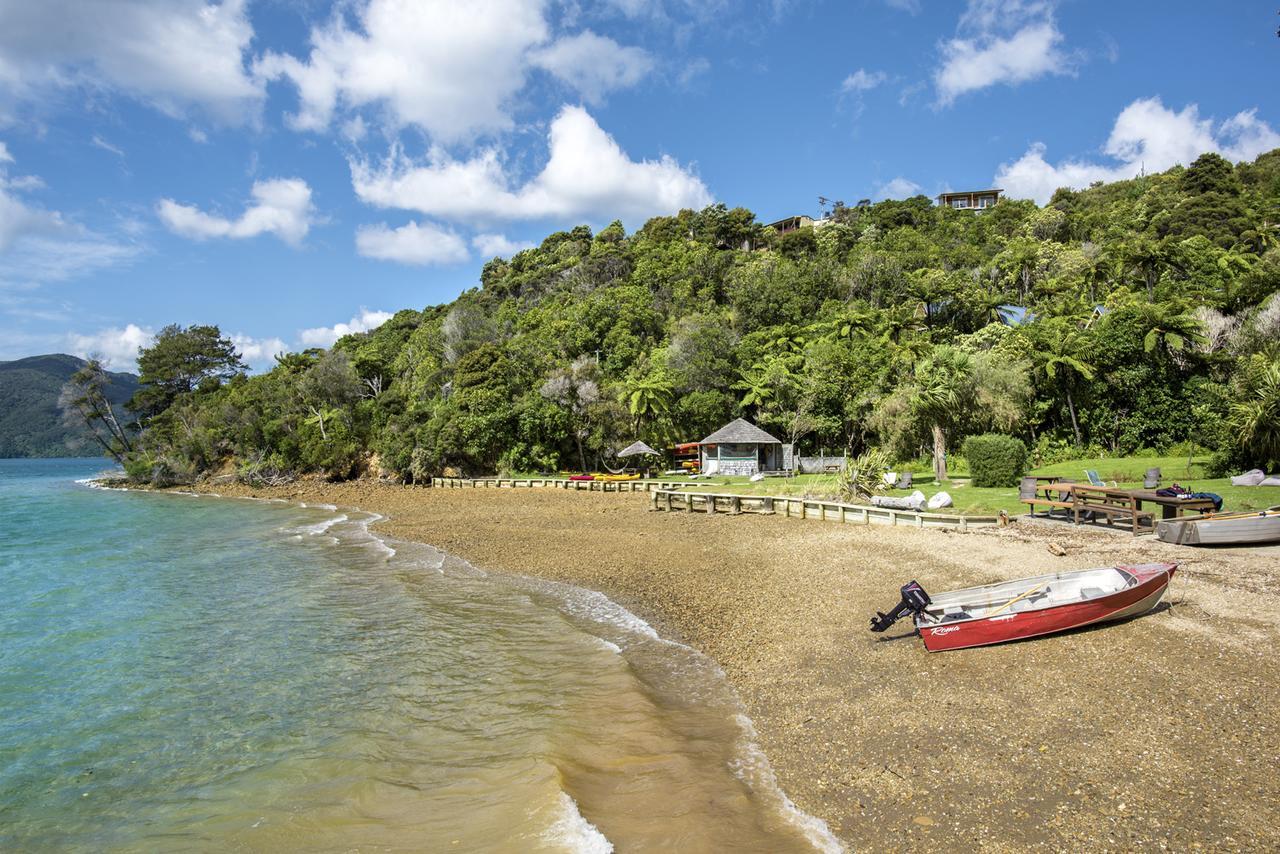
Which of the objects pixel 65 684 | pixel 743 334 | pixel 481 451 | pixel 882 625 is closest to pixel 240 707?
pixel 65 684

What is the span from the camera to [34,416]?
16688cm

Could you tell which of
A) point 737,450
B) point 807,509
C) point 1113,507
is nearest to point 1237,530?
point 1113,507

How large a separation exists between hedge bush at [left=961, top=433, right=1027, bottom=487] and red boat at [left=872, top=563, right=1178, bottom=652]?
15420mm

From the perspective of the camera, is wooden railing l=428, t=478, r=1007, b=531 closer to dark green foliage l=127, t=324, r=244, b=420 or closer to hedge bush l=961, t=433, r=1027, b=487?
hedge bush l=961, t=433, r=1027, b=487

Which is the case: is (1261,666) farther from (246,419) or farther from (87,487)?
(87,487)

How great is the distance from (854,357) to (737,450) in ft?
32.6

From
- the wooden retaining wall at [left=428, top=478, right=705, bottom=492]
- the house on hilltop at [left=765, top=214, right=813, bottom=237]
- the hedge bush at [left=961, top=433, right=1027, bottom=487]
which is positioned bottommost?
the wooden retaining wall at [left=428, top=478, right=705, bottom=492]

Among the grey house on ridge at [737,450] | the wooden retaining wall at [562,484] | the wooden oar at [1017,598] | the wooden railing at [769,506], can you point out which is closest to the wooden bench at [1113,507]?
the wooden railing at [769,506]

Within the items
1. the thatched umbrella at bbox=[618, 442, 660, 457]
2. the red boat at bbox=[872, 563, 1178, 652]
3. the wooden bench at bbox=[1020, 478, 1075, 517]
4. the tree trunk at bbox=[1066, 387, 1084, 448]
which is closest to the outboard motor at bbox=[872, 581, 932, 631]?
the red boat at bbox=[872, 563, 1178, 652]

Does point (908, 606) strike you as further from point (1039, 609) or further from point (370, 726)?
point (370, 726)

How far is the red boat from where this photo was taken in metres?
8.29

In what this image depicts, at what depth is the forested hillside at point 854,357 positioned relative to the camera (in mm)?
28578

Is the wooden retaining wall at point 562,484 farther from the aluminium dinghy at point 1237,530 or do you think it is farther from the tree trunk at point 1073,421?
the tree trunk at point 1073,421

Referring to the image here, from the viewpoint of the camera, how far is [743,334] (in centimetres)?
5122
